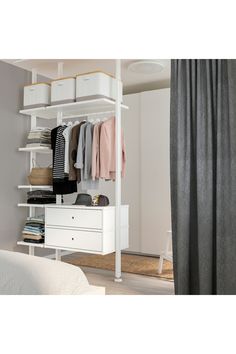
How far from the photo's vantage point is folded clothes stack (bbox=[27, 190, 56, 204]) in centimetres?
381

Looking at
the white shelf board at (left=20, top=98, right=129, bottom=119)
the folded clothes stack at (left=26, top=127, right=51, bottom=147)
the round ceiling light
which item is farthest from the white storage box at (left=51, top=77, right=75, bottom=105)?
the round ceiling light

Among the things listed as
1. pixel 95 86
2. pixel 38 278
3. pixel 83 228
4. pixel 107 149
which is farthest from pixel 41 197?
pixel 38 278

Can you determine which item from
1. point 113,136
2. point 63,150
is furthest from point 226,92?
point 63,150

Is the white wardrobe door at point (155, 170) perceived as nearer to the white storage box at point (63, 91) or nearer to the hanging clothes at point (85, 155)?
the hanging clothes at point (85, 155)

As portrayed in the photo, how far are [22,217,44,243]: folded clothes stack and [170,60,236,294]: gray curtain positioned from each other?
5.54ft

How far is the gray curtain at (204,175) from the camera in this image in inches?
92.2

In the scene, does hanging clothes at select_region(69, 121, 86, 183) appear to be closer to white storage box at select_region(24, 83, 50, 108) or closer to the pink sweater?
the pink sweater

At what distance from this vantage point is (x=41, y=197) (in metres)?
3.81

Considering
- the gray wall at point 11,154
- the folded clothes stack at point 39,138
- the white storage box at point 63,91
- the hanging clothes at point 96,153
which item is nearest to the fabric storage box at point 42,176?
the folded clothes stack at point 39,138

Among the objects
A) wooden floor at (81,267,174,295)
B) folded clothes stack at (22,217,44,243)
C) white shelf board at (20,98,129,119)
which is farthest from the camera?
folded clothes stack at (22,217,44,243)

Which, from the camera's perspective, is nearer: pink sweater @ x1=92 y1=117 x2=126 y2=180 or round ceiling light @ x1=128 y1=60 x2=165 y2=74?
pink sweater @ x1=92 y1=117 x2=126 y2=180
